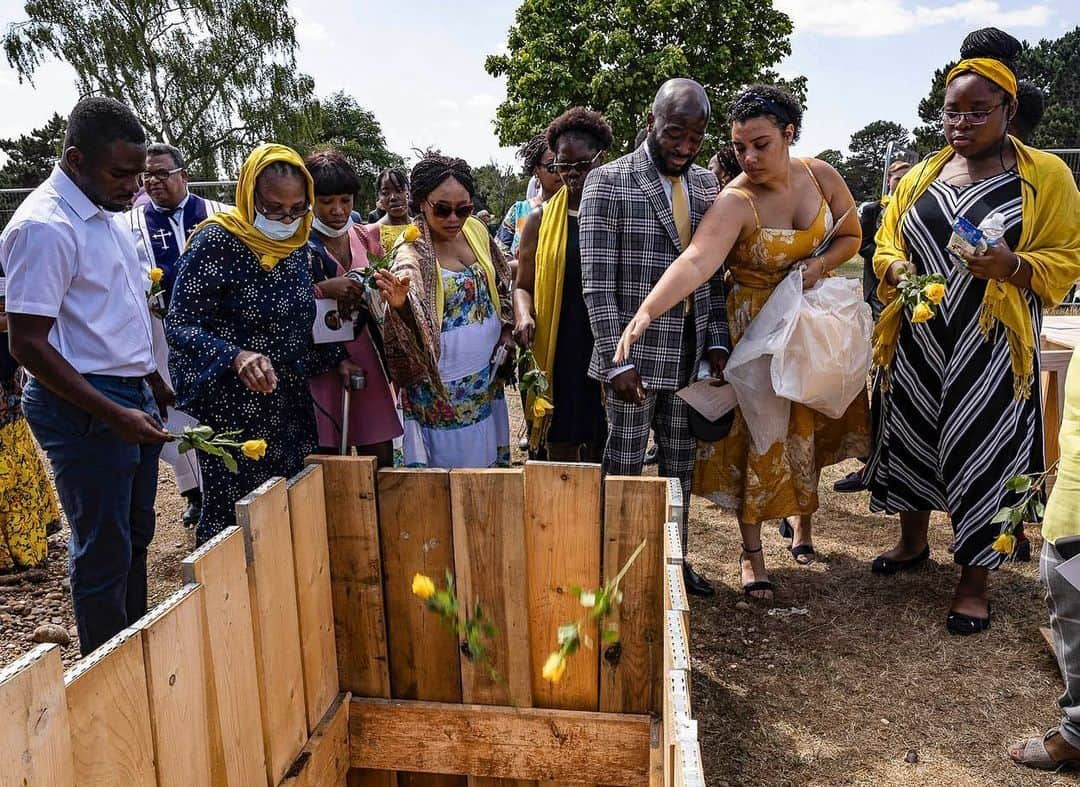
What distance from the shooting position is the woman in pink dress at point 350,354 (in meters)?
3.30

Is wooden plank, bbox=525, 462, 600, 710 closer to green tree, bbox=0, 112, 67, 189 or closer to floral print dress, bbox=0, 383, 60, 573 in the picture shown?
floral print dress, bbox=0, 383, 60, 573

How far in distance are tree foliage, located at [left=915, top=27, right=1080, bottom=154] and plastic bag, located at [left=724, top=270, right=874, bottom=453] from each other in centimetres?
3577

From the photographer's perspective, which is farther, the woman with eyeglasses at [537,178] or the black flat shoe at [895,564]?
the woman with eyeglasses at [537,178]

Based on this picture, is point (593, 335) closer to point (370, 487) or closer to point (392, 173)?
point (370, 487)

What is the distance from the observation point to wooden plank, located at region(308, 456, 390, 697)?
97.2 inches

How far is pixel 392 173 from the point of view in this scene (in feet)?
18.0

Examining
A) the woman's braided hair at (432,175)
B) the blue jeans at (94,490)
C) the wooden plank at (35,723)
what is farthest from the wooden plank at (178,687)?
the woman's braided hair at (432,175)

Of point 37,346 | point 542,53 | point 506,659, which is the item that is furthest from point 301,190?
point 542,53

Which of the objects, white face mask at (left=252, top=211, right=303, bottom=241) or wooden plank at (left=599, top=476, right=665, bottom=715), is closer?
wooden plank at (left=599, top=476, right=665, bottom=715)

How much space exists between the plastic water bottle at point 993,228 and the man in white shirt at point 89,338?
2.88m

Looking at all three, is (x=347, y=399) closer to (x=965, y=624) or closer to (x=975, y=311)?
(x=975, y=311)

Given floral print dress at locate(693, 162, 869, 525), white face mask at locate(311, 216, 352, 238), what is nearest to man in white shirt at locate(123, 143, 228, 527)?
white face mask at locate(311, 216, 352, 238)

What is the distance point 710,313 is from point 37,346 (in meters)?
2.44

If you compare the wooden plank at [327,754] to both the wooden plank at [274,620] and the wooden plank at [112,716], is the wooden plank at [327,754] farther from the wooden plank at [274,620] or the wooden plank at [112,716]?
the wooden plank at [112,716]
